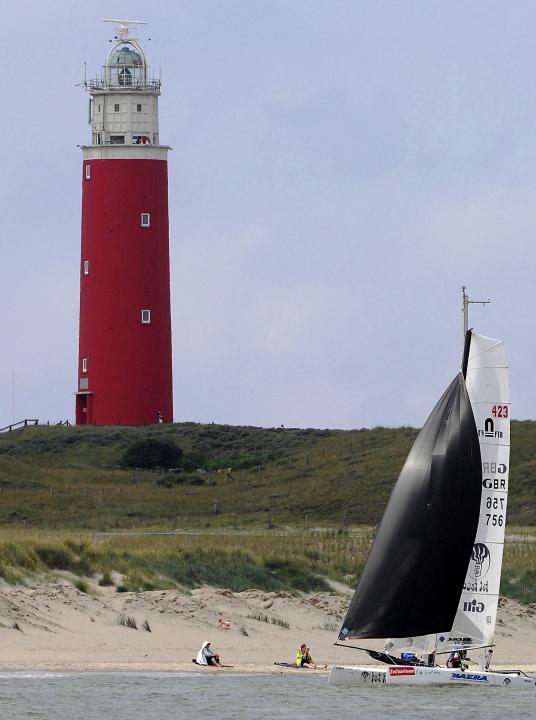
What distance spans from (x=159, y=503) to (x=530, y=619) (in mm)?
22310

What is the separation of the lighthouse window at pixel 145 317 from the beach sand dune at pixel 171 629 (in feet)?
103

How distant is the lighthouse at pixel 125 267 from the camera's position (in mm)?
67562

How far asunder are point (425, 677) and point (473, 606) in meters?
1.53

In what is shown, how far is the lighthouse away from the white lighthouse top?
0.04 meters

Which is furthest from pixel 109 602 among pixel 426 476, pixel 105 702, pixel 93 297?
pixel 93 297

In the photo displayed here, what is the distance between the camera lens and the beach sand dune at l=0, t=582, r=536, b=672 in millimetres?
31781

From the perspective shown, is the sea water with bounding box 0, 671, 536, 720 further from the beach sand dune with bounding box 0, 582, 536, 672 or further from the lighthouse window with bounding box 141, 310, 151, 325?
the lighthouse window with bounding box 141, 310, 151, 325

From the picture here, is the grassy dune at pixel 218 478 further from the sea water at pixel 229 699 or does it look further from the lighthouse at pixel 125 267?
the sea water at pixel 229 699

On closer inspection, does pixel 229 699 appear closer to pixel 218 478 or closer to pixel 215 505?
pixel 215 505

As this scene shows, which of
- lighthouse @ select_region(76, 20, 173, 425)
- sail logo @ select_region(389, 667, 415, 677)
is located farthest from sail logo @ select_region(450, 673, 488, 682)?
lighthouse @ select_region(76, 20, 173, 425)

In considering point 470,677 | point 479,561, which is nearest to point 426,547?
point 479,561

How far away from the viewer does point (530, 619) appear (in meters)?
37.1

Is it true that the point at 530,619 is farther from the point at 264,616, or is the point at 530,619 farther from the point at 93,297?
the point at 93,297

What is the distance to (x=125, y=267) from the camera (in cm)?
6788
